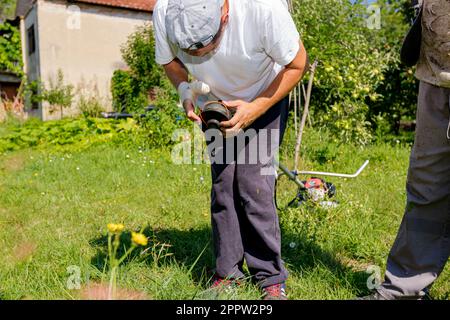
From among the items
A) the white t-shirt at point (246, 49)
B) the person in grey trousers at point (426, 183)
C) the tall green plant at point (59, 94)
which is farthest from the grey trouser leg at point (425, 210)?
the tall green plant at point (59, 94)

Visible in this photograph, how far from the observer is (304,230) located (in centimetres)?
295

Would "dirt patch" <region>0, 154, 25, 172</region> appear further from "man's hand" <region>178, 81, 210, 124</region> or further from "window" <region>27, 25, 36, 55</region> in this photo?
"window" <region>27, 25, 36, 55</region>

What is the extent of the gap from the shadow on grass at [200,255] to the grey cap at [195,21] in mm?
972

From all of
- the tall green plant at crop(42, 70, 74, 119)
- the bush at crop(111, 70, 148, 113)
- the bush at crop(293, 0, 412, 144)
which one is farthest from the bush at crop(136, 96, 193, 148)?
the tall green plant at crop(42, 70, 74, 119)

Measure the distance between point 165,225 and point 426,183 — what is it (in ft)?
5.92

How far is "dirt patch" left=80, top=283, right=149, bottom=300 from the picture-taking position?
1.80 metres

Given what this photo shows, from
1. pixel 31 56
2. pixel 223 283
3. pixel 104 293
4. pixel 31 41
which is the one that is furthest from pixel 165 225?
pixel 31 41

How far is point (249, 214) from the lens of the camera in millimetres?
2158

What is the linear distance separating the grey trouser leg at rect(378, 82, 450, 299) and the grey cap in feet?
2.96

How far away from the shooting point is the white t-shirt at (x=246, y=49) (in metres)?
1.92
